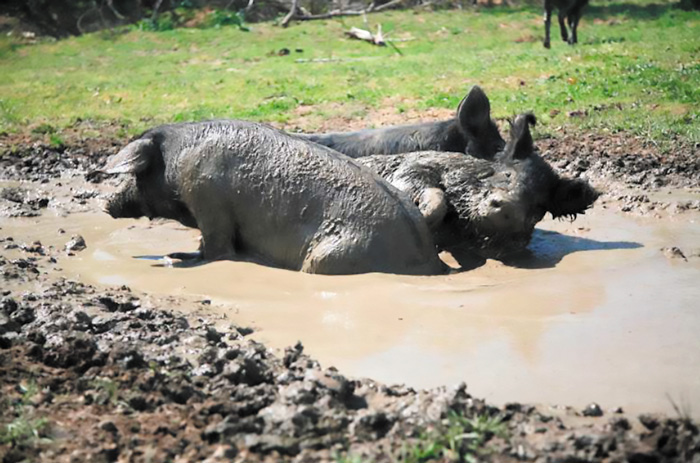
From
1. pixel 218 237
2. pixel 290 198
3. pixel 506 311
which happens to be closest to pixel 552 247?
pixel 506 311

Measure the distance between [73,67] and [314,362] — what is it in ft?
56.9

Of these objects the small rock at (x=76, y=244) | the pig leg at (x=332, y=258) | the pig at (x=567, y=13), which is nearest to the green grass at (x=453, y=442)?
the pig leg at (x=332, y=258)

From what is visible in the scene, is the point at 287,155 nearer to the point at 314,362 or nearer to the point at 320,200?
the point at 320,200

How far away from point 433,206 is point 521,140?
937 mm

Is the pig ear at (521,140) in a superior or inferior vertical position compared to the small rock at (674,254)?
superior

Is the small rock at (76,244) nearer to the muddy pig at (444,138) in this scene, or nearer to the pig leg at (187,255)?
the pig leg at (187,255)

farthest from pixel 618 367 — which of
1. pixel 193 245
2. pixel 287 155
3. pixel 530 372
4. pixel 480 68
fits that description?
pixel 480 68

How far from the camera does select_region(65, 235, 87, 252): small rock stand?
23.9 feet

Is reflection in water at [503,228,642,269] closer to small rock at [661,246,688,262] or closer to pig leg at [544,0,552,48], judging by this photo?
small rock at [661,246,688,262]

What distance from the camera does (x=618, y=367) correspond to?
4.41 meters

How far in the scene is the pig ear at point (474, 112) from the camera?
7375 millimetres

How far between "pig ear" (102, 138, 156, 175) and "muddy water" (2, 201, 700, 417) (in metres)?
0.69

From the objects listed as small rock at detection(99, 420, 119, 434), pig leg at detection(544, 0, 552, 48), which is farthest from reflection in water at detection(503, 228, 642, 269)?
pig leg at detection(544, 0, 552, 48)

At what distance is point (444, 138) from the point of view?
7.60 metres
